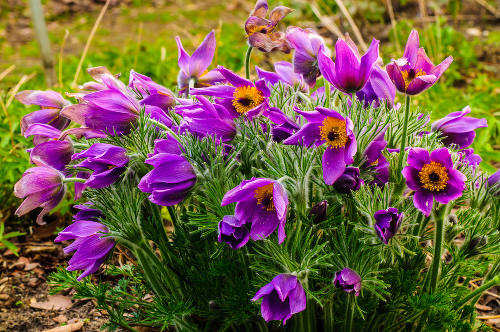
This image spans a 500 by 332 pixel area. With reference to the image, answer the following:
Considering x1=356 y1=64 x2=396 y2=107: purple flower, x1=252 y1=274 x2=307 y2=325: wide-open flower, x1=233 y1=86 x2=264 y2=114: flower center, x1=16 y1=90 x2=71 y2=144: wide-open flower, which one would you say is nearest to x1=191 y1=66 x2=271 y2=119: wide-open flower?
x1=233 y1=86 x2=264 y2=114: flower center

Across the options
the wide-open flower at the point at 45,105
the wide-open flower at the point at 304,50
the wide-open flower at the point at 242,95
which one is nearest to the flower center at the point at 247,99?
the wide-open flower at the point at 242,95

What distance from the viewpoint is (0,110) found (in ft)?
8.47

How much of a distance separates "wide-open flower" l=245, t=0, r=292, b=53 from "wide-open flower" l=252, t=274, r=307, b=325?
596 millimetres

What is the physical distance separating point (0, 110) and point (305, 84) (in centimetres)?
190

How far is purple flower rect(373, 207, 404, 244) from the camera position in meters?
0.94

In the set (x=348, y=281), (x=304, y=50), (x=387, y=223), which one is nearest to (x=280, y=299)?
(x=348, y=281)

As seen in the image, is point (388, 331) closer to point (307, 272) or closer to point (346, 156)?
point (307, 272)

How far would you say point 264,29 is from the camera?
4.28 feet

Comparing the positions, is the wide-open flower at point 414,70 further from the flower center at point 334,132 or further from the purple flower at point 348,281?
the purple flower at point 348,281

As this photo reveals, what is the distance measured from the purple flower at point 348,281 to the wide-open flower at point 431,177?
190mm

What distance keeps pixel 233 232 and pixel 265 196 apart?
0.32ft

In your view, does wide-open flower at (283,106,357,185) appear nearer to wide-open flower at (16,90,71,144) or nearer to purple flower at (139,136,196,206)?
purple flower at (139,136,196,206)

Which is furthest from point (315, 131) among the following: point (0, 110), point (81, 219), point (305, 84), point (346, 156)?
point (0, 110)

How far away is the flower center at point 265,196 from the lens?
99 cm
